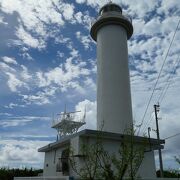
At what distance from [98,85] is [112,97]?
1.81m

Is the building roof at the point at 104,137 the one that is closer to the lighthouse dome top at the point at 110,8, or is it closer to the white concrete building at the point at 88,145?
the white concrete building at the point at 88,145

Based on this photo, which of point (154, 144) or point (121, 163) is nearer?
point (121, 163)

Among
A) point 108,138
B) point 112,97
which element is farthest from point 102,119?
point 108,138

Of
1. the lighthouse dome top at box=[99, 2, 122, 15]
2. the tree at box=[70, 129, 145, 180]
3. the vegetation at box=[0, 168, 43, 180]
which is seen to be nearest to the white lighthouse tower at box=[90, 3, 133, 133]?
the lighthouse dome top at box=[99, 2, 122, 15]

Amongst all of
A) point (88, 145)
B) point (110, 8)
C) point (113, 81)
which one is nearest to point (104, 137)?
point (88, 145)

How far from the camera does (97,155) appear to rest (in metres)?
12.5

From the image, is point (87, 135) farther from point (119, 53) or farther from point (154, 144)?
point (119, 53)

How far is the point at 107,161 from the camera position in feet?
43.6

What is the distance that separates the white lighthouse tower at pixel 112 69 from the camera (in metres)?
17.5

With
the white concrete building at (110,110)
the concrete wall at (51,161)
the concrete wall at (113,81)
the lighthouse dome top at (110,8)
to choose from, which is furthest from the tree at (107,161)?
the lighthouse dome top at (110,8)

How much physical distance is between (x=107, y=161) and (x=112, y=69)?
7.50 meters

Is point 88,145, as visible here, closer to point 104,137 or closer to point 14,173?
point 104,137

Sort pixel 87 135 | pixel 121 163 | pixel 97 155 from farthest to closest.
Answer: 1. pixel 87 135
2. pixel 97 155
3. pixel 121 163

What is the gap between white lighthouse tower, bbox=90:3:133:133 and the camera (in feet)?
57.6
